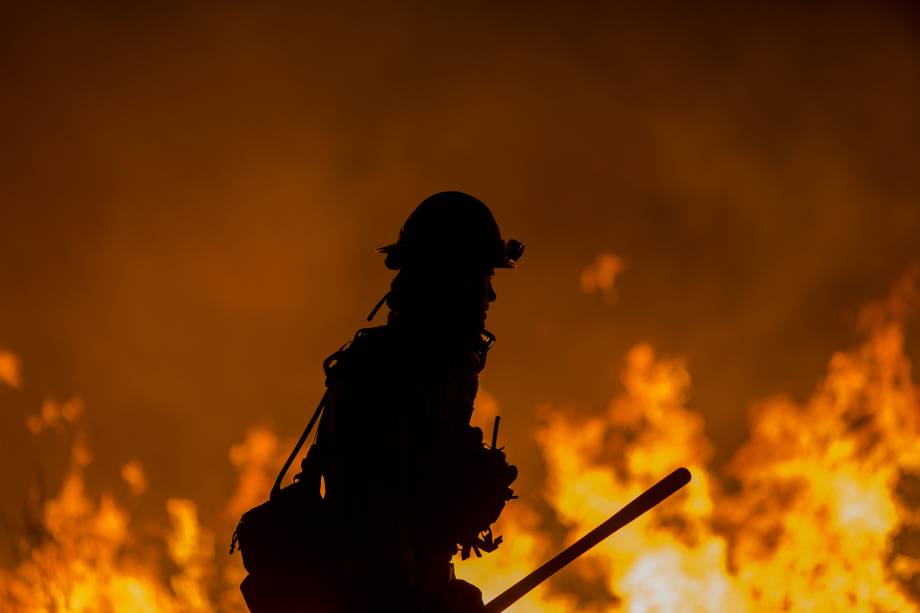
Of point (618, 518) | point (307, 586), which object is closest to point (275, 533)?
point (307, 586)

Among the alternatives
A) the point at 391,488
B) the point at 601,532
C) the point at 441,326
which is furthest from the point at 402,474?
the point at 601,532

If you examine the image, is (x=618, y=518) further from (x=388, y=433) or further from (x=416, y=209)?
(x=416, y=209)

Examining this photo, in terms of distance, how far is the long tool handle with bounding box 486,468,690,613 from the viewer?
622 centimetres

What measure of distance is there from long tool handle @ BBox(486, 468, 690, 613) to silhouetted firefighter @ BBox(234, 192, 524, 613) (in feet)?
1.16

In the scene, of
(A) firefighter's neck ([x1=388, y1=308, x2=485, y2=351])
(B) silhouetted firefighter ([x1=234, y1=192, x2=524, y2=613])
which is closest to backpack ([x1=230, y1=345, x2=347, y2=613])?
(B) silhouetted firefighter ([x1=234, y1=192, x2=524, y2=613])

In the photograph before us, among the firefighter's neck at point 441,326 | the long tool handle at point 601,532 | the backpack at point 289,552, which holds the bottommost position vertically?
the long tool handle at point 601,532

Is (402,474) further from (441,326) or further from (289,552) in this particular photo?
(441,326)

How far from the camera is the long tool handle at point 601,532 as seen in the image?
245 inches

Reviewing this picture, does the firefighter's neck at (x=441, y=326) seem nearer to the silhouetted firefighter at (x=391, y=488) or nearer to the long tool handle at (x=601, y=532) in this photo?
the silhouetted firefighter at (x=391, y=488)

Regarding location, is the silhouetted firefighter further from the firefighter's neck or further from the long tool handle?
the long tool handle

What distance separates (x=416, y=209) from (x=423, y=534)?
7.81 feet

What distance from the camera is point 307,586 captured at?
19.3 feet

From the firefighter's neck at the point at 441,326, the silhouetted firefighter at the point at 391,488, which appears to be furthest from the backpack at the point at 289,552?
the firefighter's neck at the point at 441,326

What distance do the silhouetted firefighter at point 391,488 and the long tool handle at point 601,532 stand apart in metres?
0.35
